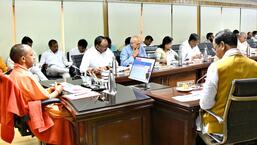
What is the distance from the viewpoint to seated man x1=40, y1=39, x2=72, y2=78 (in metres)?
5.38

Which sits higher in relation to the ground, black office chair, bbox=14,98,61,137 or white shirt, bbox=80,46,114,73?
white shirt, bbox=80,46,114,73

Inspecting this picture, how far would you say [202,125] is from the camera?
2.02 m

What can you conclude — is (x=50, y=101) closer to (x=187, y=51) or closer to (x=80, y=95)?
(x=80, y=95)

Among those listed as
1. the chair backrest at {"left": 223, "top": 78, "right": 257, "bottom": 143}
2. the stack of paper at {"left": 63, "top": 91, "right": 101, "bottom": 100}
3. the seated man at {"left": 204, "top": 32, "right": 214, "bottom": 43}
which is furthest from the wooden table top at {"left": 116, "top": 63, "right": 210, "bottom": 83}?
the seated man at {"left": 204, "top": 32, "right": 214, "bottom": 43}

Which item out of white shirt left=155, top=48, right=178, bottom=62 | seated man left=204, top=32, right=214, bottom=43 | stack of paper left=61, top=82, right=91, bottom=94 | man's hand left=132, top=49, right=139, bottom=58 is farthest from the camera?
seated man left=204, top=32, right=214, bottom=43

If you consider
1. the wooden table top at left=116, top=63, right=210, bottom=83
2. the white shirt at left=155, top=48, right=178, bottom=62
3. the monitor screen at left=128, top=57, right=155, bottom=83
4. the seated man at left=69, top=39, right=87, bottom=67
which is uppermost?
the seated man at left=69, top=39, right=87, bottom=67

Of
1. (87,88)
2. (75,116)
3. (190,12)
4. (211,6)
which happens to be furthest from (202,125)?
(211,6)

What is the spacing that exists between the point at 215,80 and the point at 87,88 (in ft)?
3.94

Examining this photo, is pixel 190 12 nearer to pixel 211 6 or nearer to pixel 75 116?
pixel 211 6

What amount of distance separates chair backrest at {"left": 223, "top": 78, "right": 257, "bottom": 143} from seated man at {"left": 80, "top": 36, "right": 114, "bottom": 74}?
2410 mm

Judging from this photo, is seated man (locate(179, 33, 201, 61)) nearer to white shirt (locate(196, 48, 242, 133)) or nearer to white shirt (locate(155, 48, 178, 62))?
white shirt (locate(155, 48, 178, 62))

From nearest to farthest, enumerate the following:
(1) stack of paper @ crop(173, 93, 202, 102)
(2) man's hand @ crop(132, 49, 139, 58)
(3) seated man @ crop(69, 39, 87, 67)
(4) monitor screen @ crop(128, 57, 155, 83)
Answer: (1) stack of paper @ crop(173, 93, 202, 102)
(4) monitor screen @ crop(128, 57, 155, 83)
(2) man's hand @ crop(132, 49, 139, 58)
(3) seated man @ crop(69, 39, 87, 67)

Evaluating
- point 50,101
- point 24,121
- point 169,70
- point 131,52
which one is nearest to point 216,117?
point 50,101

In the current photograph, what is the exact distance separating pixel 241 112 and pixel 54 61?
14.5 ft
